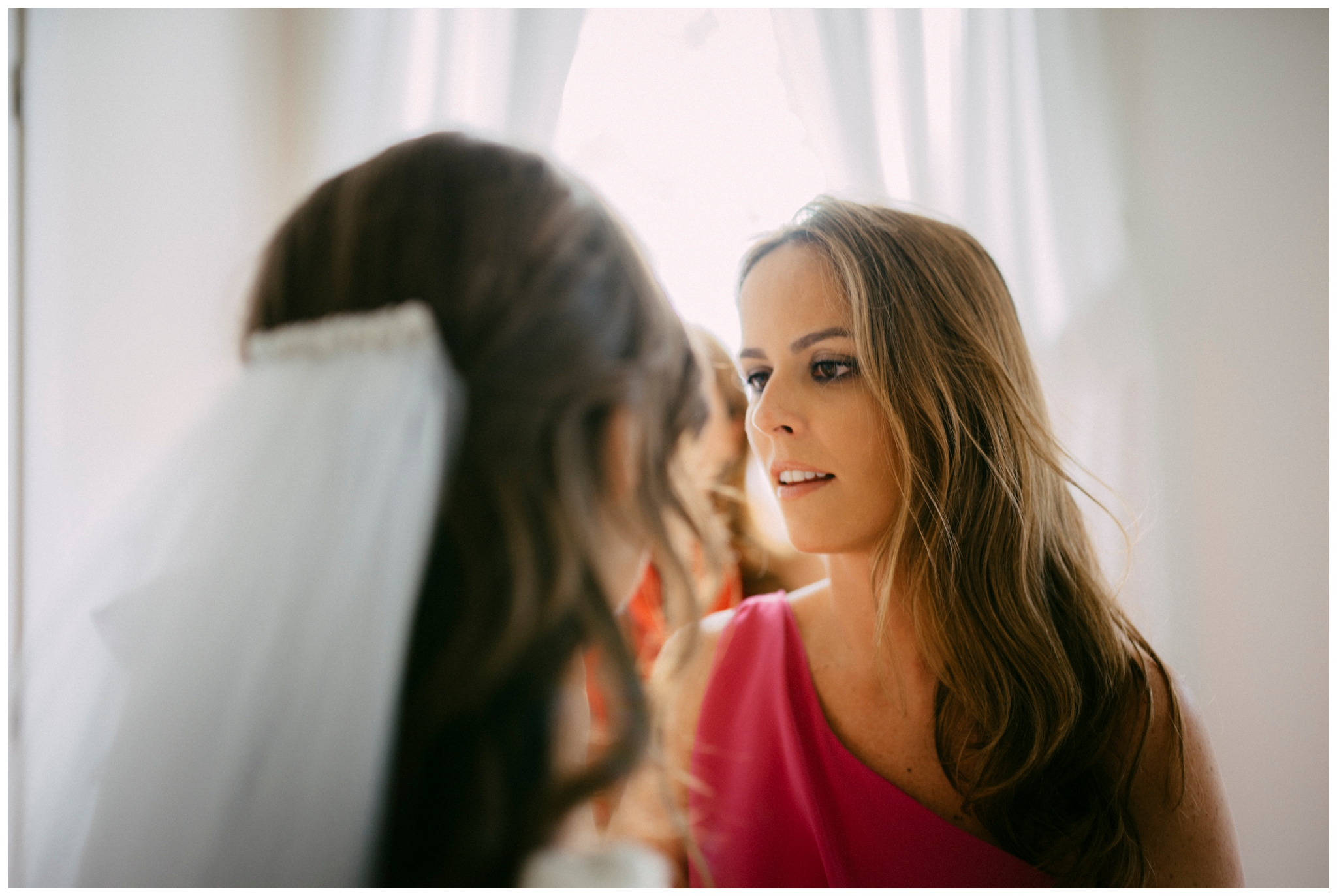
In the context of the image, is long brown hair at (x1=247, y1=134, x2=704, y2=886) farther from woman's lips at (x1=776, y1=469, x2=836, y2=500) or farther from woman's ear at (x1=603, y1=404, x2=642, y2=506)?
woman's lips at (x1=776, y1=469, x2=836, y2=500)

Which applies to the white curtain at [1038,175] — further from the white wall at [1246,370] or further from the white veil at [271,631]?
the white veil at [271,631]

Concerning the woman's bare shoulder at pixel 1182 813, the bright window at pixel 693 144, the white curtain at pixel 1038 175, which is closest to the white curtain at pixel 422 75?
the bright window at pixel 693 144

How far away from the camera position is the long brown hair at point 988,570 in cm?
80

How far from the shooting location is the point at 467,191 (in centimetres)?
62

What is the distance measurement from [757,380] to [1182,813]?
2.38 ft

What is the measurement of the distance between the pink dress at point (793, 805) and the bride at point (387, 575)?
11.9 inches

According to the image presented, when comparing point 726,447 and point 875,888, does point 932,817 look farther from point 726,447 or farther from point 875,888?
point 726,447

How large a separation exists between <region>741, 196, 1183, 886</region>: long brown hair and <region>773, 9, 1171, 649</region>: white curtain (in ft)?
0.94

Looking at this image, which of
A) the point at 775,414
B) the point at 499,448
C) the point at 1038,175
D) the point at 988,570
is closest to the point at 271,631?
the point at 499,448

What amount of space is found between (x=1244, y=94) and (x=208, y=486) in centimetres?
151

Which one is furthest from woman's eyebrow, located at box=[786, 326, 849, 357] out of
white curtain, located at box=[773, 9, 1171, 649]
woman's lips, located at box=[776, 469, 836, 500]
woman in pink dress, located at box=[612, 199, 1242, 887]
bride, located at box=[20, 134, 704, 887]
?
white curtain, located at box=[773, 9, 1171, 649]

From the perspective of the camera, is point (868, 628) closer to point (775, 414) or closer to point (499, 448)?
point (775, 414)

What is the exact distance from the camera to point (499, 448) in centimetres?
59

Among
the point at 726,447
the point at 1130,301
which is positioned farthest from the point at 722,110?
the point at 1130,301
